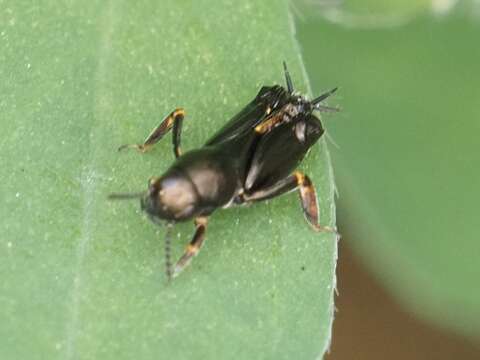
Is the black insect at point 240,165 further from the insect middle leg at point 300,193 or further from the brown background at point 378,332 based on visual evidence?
the brown background at point 378,332

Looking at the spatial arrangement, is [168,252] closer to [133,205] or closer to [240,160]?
[133,205]

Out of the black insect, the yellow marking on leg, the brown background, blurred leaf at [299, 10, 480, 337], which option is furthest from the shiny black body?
the brown background

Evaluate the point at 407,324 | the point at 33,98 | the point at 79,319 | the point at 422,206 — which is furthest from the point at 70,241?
the point at 407,324

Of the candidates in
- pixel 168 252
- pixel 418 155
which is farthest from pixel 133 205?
pixel 418 155

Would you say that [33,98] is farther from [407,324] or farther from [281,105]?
[407,324]

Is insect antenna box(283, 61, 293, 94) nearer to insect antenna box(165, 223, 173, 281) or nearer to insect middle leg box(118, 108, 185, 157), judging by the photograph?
insect middle leg box(118, 108, 185, 157)

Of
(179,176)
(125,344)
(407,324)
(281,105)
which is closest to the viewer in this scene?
(125,344)

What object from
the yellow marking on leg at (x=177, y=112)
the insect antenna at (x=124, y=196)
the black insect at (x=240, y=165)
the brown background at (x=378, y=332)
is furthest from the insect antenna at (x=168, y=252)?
the brown background at (x=378, y=332)
